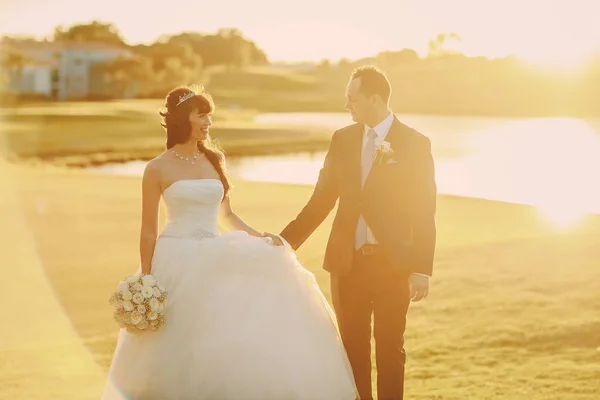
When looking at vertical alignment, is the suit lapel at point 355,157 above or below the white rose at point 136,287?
above

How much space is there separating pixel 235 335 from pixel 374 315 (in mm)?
885

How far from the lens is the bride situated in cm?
499

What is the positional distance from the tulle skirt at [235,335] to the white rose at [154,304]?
17cm

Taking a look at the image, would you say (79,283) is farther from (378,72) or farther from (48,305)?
(378,72)

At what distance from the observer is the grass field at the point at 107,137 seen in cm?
5047

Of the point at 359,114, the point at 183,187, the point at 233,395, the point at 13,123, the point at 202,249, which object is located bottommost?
the point at 13,123

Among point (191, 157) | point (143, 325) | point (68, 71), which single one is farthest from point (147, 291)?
point (68, 71)

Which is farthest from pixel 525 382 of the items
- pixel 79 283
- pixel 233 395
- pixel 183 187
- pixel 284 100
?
pixel 284 100

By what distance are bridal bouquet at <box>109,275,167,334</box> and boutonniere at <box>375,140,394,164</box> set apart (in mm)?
1516

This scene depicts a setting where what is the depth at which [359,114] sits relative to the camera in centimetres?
510

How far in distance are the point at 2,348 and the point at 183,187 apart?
468cm

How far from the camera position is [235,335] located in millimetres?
5000

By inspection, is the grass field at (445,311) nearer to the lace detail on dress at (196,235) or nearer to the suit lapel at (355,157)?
the lace detail on dress at (196,235)

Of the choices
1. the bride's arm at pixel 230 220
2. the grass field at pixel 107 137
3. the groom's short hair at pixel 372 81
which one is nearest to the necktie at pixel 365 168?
the groom's short hair at pixel 372 81
